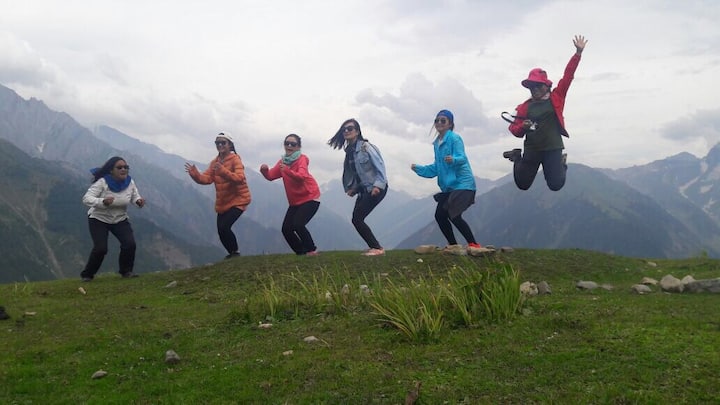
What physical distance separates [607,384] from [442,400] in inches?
52.1

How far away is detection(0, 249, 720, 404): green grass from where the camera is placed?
13.8 ft

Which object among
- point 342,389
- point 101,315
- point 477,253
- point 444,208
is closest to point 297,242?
point 444,208

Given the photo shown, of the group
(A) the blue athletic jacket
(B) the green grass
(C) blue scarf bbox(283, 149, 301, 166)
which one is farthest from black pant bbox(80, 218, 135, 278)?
(A) the blue athletic jacket

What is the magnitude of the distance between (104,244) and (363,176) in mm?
6498

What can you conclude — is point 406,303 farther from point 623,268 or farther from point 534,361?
point 623,268

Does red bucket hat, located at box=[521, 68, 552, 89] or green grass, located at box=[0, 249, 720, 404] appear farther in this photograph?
red bucket hat, located at box=[521, 68, 552, 89]

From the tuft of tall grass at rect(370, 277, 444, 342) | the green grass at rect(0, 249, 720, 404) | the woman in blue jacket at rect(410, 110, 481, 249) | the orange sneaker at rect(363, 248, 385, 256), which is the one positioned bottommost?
the green grass at rect(0, 249, 720, 404)

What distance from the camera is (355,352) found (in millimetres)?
5480

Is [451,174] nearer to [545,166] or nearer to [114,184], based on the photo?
[545,166]

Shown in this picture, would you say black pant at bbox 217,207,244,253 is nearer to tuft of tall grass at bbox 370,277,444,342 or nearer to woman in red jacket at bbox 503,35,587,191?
woman in red jacket at bbox 503,35,587,191

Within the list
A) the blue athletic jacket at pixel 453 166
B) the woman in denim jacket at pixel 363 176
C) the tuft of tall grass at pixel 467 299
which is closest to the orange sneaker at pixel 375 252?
the woman in denim jacket at pixel 363 176

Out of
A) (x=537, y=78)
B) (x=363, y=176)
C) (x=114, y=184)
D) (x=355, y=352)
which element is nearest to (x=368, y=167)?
(x=363, y=176)

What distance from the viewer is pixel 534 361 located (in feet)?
15.4

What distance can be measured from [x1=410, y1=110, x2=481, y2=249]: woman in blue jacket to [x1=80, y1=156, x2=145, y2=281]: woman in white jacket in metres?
7.31
